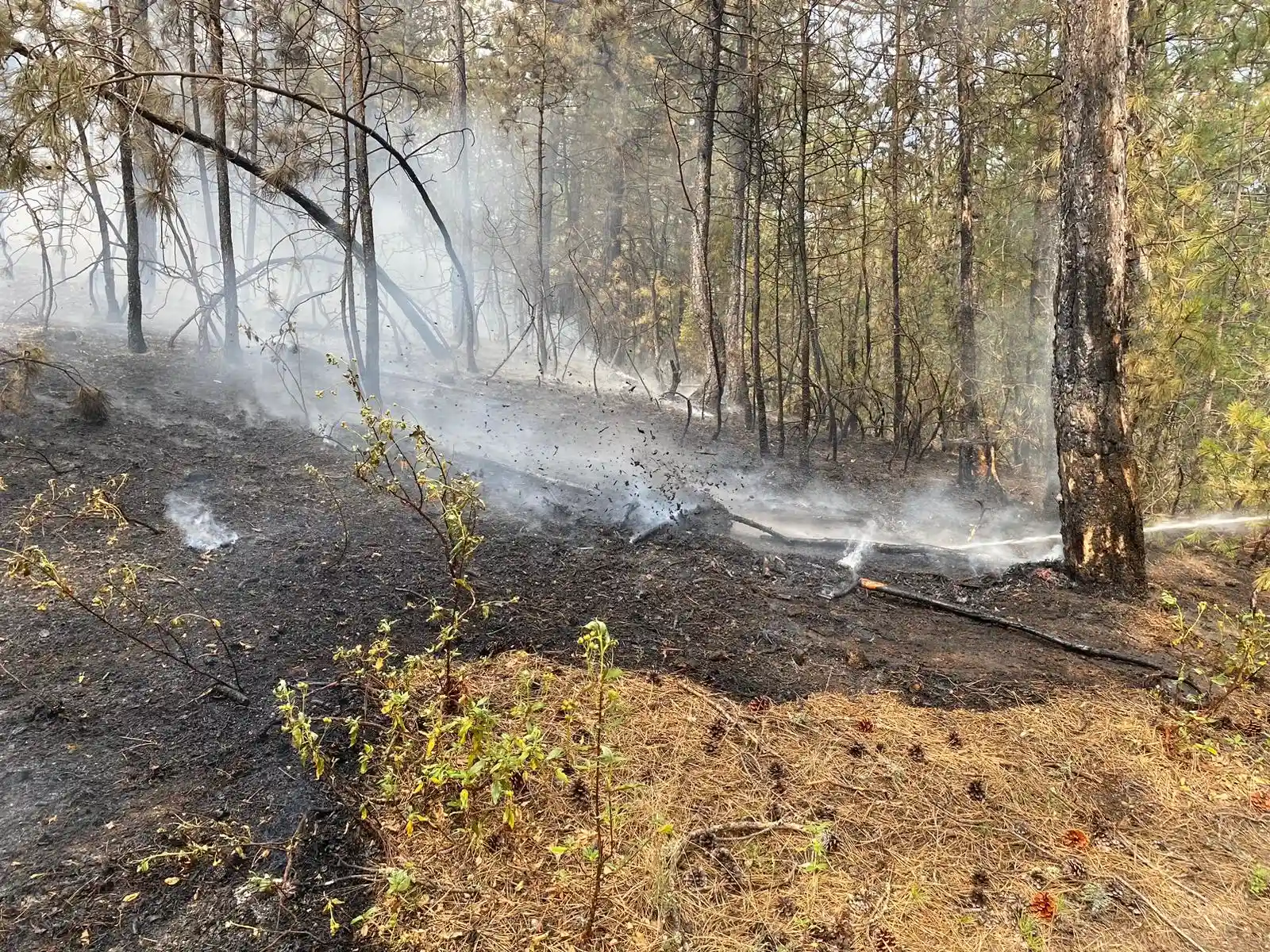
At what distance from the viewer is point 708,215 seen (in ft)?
31.2

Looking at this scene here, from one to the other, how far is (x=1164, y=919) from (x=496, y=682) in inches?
113

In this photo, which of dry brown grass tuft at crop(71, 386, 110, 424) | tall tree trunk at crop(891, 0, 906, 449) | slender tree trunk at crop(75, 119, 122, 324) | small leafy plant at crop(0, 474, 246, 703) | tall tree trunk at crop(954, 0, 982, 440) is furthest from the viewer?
slender tree trunk at crop(75, 119, 122, 324)

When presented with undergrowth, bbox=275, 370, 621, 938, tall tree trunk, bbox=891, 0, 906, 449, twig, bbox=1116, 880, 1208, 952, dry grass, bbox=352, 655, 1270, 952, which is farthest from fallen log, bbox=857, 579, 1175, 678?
tall tree trunk, bbox=891, 0, 906, 449

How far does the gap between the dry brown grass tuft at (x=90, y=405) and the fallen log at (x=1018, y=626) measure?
740cm

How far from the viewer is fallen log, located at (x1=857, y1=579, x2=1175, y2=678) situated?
399 centimetres

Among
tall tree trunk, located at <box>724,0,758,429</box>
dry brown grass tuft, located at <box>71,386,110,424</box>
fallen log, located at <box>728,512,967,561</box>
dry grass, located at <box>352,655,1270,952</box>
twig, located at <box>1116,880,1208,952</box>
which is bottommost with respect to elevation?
A: twig, located at <box>1116,880,1208,952</box>

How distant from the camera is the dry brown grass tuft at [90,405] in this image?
6500 millimetres

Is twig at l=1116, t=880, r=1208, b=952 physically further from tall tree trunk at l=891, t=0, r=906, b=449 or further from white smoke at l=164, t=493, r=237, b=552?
Answer: tall tree trunk at l=891, t=0, r=906, b=449

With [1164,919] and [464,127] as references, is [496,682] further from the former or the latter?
[464,127]

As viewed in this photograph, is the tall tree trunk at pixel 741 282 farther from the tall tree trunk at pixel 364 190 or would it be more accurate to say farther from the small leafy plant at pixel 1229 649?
the small leafy plant at pixel 1229 649

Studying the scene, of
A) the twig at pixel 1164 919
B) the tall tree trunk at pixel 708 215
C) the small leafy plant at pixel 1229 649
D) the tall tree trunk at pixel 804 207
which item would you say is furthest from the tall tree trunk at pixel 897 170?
the twig at pixel 1164 919

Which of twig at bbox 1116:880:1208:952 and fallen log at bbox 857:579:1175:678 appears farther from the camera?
fallen log at bbox 857:579:1175:678

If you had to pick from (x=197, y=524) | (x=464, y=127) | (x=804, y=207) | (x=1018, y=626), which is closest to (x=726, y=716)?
(x=1018, y=626)

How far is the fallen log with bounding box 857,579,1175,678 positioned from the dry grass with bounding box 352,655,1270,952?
0.65 meters
